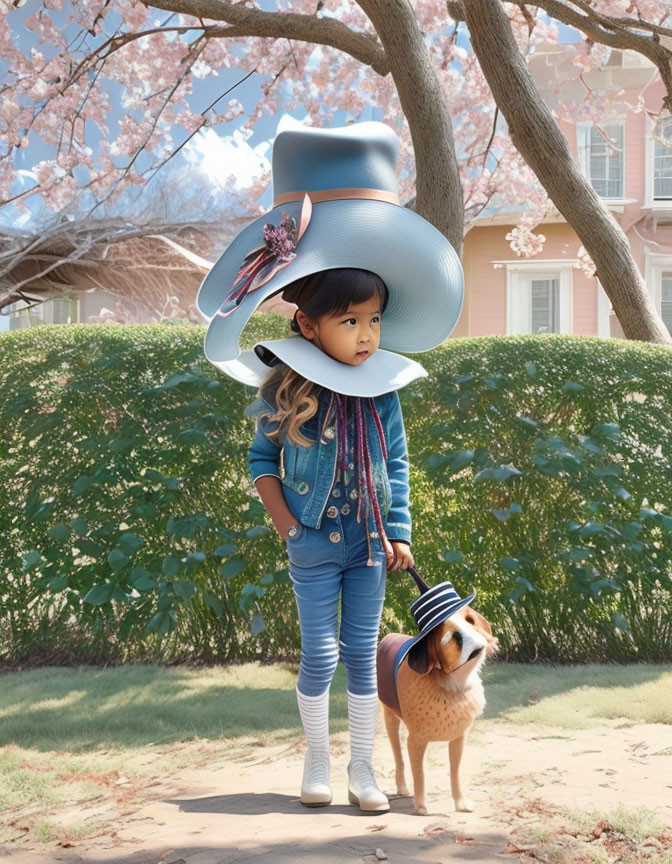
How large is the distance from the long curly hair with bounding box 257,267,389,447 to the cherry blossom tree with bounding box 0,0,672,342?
3.40 metres

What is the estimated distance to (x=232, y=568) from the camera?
15.7ft

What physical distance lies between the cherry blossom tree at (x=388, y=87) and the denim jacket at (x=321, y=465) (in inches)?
134

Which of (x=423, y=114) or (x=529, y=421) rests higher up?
(x=423, y=114)

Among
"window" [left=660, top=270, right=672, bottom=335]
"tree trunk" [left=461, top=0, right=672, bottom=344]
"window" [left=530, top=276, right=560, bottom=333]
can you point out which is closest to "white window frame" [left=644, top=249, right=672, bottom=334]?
"window" [left=660, top=270, right=672, bottom=335]

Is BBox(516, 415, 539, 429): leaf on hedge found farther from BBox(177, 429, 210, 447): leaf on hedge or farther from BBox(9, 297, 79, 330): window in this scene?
BBox(9, 297, 79, 330): window

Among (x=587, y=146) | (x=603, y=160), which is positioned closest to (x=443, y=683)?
(x=587, y=146)

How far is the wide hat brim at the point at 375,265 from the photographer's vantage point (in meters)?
2.89

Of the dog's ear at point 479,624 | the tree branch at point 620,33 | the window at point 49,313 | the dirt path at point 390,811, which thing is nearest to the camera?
the dirt path at point 390,811

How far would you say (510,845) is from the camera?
2.68 meters

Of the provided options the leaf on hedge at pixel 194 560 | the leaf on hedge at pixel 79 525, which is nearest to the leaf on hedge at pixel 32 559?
Result: the leaf on hedge at pixel 79 525

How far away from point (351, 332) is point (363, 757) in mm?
1300

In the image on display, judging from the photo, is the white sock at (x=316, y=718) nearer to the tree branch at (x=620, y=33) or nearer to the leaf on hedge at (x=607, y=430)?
the leaf on hedge at (x=607, y=430)

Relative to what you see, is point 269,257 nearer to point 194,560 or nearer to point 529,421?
point 194,560

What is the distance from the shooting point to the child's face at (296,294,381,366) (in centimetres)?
296
